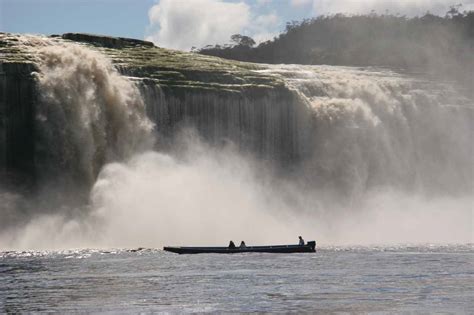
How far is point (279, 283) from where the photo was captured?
193ft

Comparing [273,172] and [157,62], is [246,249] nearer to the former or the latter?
[273,172]

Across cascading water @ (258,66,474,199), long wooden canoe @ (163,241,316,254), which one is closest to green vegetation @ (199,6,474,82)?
cascading water @ (258,66,474,199)

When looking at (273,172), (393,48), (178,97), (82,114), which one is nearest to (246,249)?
(82,114)

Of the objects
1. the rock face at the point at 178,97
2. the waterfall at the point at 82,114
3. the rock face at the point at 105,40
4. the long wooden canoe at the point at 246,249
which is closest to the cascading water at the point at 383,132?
the rock face at the point at 178,97

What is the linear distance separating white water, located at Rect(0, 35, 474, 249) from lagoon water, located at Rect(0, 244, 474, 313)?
22.1ft

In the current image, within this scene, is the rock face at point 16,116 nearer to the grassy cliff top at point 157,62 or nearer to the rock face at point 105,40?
the grassy cliff top at point 157,62

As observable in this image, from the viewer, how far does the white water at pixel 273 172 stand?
85562 millimetres

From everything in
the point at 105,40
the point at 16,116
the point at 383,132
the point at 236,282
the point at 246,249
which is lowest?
the point at 236,282

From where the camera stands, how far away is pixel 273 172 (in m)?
104

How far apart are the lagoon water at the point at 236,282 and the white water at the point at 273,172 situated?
673 centimetres

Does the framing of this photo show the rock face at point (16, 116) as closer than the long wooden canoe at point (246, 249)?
No

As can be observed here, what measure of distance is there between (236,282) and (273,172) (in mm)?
44671

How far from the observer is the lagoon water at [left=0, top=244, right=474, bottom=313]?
50656 mm

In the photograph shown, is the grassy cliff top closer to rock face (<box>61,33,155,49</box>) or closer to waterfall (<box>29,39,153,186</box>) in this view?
rock face (<box>61,33,155,49</box>)
